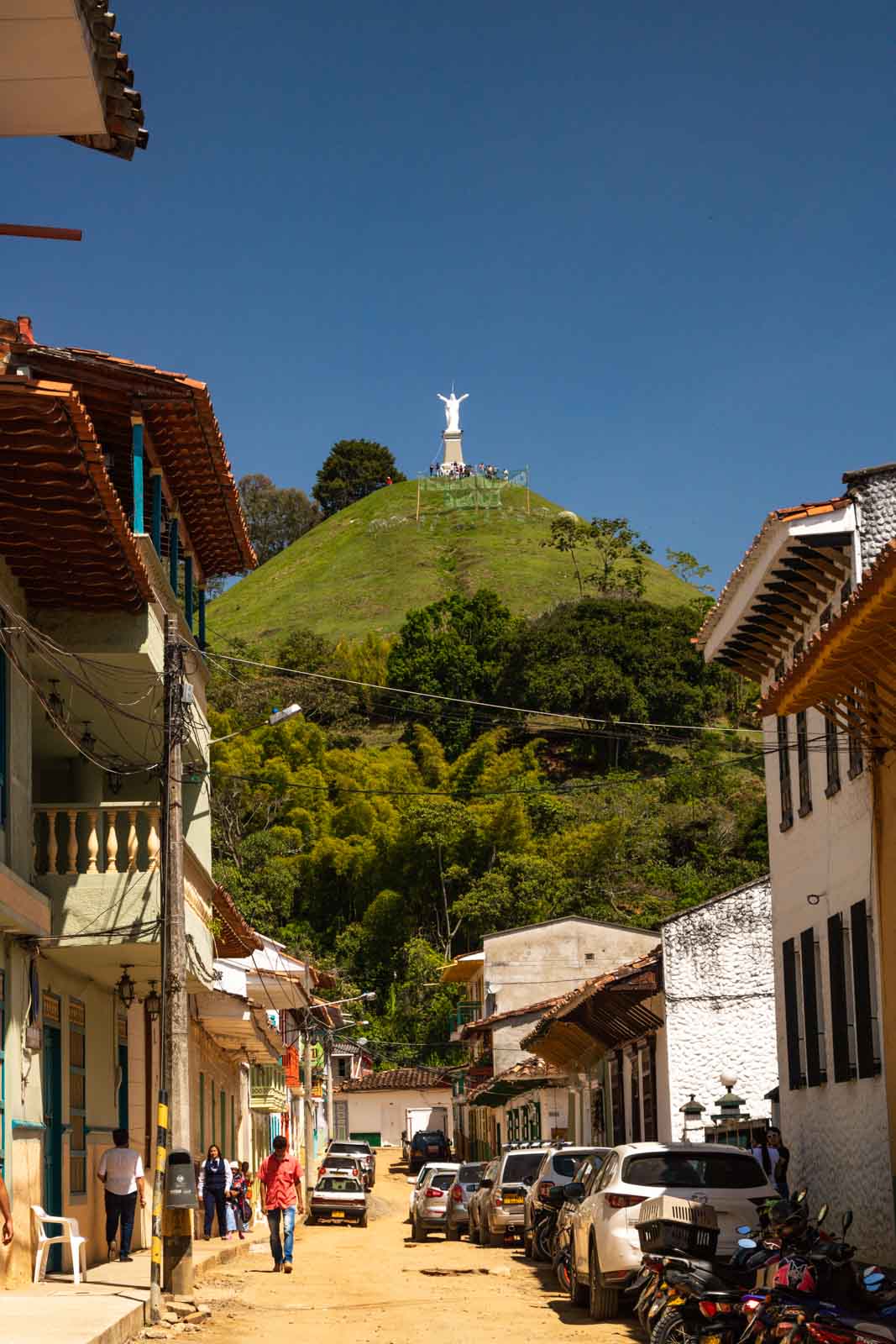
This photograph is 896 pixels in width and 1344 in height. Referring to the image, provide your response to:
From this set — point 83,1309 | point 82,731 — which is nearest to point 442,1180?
point 82,731

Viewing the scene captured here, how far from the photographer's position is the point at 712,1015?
96.7 feet

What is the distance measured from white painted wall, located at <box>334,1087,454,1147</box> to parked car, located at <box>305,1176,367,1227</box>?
164ft

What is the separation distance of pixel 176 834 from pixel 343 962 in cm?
6209

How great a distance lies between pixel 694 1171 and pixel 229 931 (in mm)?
14495

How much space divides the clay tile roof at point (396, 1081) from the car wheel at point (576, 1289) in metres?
67.4

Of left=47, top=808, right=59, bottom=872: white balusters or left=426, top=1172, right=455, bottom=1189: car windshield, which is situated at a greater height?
left=47, top=808, right=59, bottom=872: white balusters

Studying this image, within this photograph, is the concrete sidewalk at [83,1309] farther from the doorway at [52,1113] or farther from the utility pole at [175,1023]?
the doorway at [52,1113]

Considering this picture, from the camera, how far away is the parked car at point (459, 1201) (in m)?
31.6

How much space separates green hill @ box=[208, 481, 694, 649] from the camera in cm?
13925

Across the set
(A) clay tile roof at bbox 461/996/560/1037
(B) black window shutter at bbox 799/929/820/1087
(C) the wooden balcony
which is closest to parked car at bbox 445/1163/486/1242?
(B) black window shutter at bbox 799/929/820/1087

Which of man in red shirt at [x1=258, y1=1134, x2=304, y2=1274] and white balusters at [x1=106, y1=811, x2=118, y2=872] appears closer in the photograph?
white balusters at [x1=106, y1=811, x2=118, y2=872]

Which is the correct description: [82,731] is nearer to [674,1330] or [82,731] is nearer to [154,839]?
[154,839]

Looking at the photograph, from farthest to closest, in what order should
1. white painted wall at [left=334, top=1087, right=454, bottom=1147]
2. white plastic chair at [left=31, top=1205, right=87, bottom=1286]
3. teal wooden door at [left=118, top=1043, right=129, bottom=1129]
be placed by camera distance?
1. white painted wall at [left=334, top=1087, right=454, bottom=1147]
2. teal wooden door at [left=118, top=1043, right=129, bottom=1129]
3. white plastic chair at [left=31, top=1205, right=87, bottom=1286]

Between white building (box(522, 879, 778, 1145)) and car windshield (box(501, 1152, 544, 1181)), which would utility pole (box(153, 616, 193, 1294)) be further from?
white building (box(522, 879, 778, 1145))
